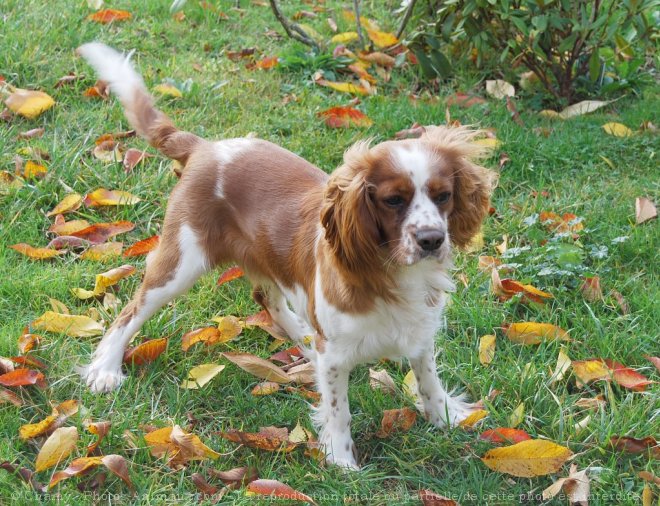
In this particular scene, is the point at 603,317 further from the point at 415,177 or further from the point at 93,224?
the point at 93,224

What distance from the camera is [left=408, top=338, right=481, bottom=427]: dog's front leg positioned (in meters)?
3.30

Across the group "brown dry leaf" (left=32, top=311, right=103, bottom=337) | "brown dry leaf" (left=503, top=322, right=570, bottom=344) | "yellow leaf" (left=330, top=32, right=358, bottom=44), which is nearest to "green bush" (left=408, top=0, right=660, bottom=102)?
"yellow leaf" (left=330, top=32, right=358, bottom=44)

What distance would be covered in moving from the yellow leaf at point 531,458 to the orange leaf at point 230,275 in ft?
5.52

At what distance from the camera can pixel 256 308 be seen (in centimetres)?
407

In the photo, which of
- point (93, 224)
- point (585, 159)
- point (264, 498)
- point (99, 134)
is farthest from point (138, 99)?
point (585, 159)

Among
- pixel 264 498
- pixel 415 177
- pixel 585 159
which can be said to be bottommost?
pixel 585 159

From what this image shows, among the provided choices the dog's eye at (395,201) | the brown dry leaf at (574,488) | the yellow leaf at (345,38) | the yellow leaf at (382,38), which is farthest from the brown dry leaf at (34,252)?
the yellow leaf at (382,38)

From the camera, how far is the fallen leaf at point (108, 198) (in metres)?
4.57

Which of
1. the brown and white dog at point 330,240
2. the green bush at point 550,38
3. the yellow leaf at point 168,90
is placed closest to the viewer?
the brown and white dog at point 330,240

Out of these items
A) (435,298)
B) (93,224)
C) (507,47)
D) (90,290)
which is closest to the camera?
(435,298)

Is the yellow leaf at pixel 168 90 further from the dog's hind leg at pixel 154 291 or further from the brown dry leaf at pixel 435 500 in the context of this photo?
the brown dry leaf at pixel 435 500

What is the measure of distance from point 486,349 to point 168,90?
9.60ft

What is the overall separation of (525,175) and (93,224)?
244cm

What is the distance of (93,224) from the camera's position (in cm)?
448
